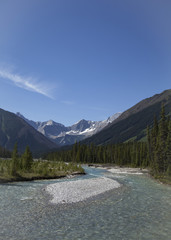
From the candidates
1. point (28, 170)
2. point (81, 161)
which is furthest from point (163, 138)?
point (81, 161)

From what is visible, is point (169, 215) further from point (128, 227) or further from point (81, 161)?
point (81, 161)

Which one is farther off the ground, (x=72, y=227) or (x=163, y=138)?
(x=163, y=138)

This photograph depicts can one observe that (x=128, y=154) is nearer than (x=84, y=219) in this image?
No

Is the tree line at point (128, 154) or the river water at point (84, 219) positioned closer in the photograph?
the river water at point (84, 219)

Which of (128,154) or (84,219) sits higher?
(128,154)

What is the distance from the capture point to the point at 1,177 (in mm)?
40688

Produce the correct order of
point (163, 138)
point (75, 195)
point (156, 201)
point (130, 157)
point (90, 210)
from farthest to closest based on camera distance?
point (130, 157) < point (163, 138) < point (75, 195) < point (156, 201) < point (90, 210)

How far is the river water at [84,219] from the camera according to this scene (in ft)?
47.4

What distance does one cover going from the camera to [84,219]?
1808 cm

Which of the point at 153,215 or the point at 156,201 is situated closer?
the point at 153,215

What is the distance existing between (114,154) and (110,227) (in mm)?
132242

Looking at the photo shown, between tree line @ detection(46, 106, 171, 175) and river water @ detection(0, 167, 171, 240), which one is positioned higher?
tree line @ detection(46, 106, 171, 175)

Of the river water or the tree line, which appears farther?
the tree line

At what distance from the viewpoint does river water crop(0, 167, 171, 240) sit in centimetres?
1446
